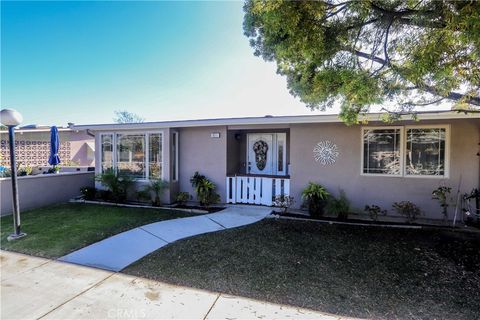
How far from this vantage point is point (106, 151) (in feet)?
32.1

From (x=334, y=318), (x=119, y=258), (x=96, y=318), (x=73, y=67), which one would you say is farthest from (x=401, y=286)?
(x=73, y=67)

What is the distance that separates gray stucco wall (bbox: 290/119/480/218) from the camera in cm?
661

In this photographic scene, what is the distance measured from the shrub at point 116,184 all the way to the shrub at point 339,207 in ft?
21.9

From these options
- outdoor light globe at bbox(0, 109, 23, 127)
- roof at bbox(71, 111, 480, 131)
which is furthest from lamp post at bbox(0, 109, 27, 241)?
roof at bbox(71, 111, 480, 131)

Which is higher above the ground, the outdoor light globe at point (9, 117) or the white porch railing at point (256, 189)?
the outdoor light globe at point (9, 117)

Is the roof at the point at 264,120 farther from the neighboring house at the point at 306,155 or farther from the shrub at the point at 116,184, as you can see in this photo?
the shrub at the point at 116,184

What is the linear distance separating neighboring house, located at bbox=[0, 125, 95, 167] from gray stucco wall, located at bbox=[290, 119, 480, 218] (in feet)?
40.3

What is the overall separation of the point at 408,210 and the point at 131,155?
8901 millimetres

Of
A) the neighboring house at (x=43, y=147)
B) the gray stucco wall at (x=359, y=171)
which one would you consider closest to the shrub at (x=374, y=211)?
the gray stucco wall at (x=359, y=171)

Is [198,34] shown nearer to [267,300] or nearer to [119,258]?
[119,258]

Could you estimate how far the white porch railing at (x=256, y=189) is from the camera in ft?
26.8

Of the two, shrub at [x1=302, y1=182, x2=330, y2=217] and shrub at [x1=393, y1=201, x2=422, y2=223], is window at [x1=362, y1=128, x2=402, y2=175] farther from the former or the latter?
shrub at [x1=302, y1=182, x2=330, y2=217]

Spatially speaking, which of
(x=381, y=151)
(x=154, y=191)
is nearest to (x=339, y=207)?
(x=381, y=151)

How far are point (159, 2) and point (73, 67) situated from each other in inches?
291
